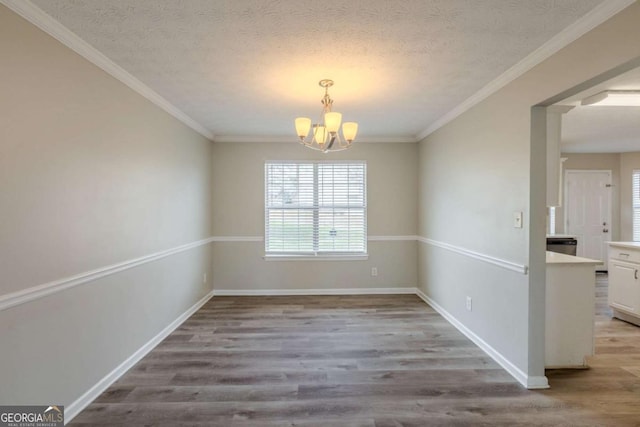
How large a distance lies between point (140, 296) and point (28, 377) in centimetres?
111

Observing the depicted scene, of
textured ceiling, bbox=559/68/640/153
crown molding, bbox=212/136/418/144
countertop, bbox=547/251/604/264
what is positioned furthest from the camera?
crown molding, bbox=212/136/418/144

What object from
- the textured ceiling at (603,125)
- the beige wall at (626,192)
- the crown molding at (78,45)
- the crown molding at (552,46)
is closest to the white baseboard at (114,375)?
the crown molding at (78,45)

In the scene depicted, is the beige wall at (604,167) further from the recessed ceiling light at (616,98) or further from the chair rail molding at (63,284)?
the chair rail molding at (63,284)

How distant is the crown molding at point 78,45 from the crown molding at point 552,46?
3.01m

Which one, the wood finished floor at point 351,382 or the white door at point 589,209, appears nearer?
the wood finished floor at point 351,382

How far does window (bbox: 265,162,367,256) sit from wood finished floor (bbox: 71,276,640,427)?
1.46m

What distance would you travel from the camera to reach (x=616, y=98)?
2938 mm

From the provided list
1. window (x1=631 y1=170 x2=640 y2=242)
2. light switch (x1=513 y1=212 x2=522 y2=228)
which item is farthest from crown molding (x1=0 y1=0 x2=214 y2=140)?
window (x1=631 y1=170 x2=640 y2=242)

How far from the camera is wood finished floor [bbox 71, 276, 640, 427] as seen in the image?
2.00 meters

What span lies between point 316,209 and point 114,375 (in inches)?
125

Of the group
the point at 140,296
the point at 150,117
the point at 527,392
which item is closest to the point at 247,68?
the point at 150,117

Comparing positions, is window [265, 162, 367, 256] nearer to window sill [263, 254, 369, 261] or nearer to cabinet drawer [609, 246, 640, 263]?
window sill [263, 254, 369, 261]

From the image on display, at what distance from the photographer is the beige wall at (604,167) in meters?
6.06

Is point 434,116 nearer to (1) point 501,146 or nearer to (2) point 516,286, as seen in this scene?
(1) point 501,146
